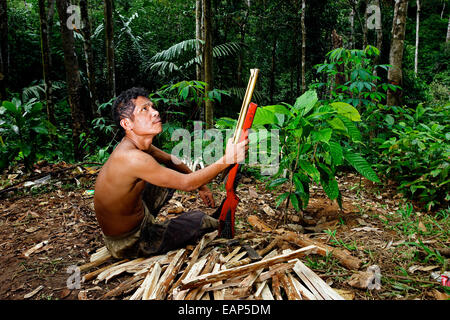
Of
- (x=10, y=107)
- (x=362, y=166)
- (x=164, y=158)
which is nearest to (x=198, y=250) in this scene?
(x=164, y=158)

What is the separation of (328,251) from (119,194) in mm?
1567

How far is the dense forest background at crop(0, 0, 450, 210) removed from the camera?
9.77 ft

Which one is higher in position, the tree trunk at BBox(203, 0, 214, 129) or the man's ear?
the tree trunk at BBox(203, 0, 214, 129)

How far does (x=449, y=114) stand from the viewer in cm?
394

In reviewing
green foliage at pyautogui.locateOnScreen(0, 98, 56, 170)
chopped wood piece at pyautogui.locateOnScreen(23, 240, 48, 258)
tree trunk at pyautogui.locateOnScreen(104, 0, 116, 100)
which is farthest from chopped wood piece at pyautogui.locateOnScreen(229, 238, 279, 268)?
tree trunk at pyautogui.locateOnScreen(104, 0, 116, 100)

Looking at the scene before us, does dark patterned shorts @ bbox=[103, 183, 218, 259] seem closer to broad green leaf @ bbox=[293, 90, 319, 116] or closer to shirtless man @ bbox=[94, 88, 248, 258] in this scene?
shirtless man @ bbox=[94, 88, 248, 258]

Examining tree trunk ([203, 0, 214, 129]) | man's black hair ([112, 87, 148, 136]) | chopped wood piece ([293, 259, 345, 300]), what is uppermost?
tree trunk ([203, 0, 214, 129])

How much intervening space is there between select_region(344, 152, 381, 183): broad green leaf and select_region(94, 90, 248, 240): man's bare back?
112cm

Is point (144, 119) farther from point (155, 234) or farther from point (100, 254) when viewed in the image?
point (100, 254)

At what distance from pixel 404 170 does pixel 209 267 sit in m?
2.96

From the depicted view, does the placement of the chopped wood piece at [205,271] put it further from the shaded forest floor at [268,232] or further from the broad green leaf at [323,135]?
the broad green leaf at [323,135]

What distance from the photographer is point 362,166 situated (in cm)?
233

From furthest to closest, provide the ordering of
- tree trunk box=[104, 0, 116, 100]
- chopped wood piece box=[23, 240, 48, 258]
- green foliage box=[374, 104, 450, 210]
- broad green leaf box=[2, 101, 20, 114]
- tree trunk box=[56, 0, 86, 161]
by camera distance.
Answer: tree trunk box=[104, 0, 116, 100] → tree trunk box=[56, 0, 86, 161] → broad green leaf box=[2, 101, 20, 114] → green foliage box=[374, 104, 450, 210] → chopped wood piece box=[23, 240, 48, 258]

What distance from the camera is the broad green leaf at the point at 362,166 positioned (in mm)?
2264
